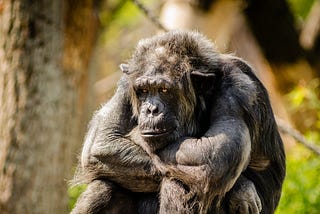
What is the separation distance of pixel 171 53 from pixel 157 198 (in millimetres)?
1105

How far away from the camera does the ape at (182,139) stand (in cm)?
578

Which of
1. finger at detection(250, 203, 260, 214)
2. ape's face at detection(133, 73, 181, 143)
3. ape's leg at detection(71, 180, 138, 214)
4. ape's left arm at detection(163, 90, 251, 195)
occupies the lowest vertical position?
finger at detection(250, 203, 260, 214)

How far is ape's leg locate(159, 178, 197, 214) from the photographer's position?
19.2 feet

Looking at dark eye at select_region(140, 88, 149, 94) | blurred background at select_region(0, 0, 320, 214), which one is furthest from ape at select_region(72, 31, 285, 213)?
blurred background at select_region(0, 0, 320, 214)

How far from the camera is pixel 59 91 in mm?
8273

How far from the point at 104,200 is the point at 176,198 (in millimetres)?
596

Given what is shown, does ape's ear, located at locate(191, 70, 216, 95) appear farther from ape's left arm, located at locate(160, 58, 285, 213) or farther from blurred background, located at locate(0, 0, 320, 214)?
blurred background, located at locate(0, 0, 320, 214)

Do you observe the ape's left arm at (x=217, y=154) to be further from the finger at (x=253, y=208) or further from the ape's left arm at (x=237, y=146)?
the finger at (x=253, y=208)

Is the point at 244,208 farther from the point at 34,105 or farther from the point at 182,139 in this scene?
the point at 34,105

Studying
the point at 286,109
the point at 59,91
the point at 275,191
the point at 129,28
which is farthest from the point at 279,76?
the point at 129,28

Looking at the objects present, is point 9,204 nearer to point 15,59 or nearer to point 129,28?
point 15,59

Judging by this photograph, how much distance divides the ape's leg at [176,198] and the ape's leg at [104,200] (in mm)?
393

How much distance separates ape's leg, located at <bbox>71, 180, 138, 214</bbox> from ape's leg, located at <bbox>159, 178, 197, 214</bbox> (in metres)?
0.39

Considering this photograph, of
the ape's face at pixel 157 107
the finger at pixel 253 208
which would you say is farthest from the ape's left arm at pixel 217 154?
the finger at pixel 253 208
